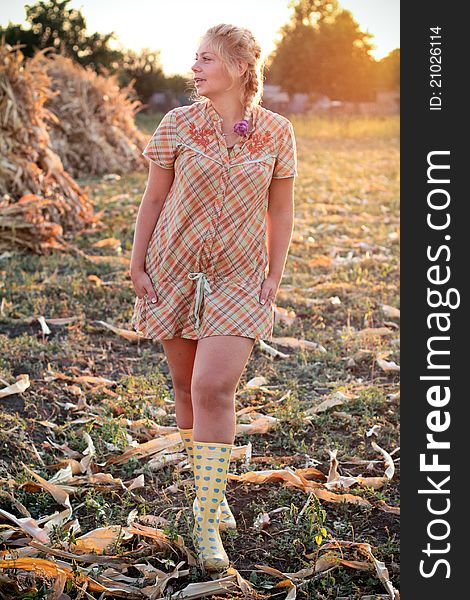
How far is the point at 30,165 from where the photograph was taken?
9.52m

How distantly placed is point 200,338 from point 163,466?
1152mm

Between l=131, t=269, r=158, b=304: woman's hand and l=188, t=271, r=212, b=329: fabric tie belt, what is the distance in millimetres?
169

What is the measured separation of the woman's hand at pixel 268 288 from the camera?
11.2ft

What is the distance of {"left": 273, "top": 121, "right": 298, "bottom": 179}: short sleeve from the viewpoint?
340cm

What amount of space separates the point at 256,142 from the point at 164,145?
1.09ft

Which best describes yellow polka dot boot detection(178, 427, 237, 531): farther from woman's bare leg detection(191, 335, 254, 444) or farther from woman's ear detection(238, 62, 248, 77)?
woman's ear detection(238, 62, 248, 77)

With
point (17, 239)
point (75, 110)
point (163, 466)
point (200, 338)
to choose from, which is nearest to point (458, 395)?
point (200, 338)

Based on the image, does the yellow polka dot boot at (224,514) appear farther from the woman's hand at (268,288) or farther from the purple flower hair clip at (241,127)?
the purple flower hair clip at (241,127)

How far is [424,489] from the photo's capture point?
3150 mm

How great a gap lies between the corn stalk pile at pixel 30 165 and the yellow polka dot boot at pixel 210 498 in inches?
230

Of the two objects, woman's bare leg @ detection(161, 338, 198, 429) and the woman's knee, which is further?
woman's bare leg @ detection(161, 338, 198, 429)

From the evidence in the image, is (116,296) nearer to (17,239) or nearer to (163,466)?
(17,239)

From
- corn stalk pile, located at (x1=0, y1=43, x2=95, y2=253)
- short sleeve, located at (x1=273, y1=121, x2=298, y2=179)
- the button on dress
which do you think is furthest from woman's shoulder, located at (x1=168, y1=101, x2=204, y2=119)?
corn stalk pile, located at (x1=0, y1=43, x2=95, y2=253)

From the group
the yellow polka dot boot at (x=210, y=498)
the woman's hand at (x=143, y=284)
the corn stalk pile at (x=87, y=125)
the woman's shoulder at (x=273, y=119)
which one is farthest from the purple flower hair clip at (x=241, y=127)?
the corn stalk pile at (x=87, y=125)
